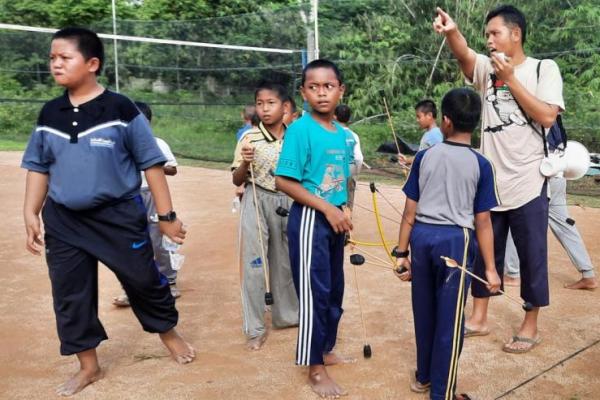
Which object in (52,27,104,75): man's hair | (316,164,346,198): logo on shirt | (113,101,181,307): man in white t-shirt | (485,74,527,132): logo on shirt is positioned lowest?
(113,101,181,307): man in white t-shirt

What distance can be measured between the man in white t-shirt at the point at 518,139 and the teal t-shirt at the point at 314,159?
1.01m

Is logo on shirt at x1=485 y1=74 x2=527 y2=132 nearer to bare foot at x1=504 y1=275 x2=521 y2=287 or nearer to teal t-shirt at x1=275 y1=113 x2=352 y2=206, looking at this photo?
teal t-shirt at x1=275 y1=113 x2=352 y2=206

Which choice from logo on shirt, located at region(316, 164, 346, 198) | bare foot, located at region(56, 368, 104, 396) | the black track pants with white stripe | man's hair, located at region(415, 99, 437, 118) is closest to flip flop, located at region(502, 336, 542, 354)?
the black track pants with white stripe

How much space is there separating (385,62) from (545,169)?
9670 millimetres

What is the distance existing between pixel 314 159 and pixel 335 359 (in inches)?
48.0

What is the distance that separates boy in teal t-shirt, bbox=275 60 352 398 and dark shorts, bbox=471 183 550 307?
1.12 m

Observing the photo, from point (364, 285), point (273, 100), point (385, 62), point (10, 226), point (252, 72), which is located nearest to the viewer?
point (273, 100)

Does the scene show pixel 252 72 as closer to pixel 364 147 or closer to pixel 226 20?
pixel 226 20

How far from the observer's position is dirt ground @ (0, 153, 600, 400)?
363 cm

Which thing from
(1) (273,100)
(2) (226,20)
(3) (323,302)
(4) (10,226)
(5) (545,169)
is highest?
(2) (226,20)

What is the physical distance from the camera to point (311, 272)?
3457 millimetres

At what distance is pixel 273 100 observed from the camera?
433 cm

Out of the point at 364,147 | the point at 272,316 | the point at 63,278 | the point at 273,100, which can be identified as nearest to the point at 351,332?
the point at 272,316

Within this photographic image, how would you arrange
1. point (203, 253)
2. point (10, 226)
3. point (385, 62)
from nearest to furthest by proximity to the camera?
point (203, 253)
point (10, 226)
point (385, 62)
